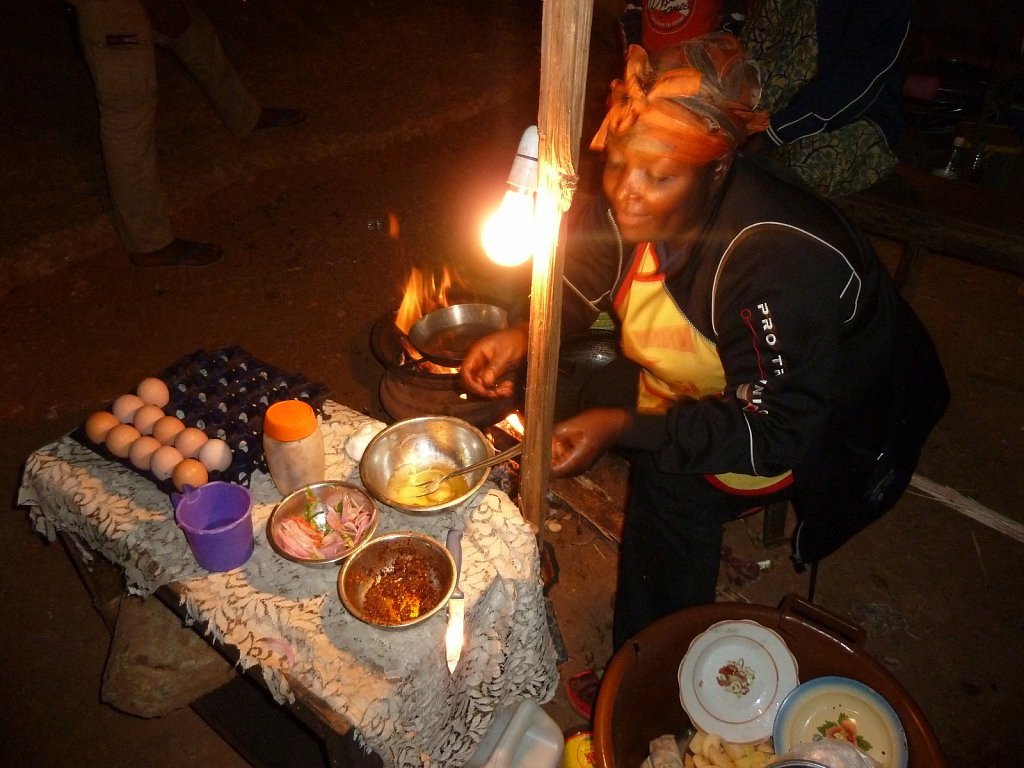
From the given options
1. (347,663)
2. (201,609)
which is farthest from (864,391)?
(201,609)

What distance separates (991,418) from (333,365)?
4.66 meters

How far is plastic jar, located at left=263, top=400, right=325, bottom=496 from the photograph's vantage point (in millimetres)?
2041

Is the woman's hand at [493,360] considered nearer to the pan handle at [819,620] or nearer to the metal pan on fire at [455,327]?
the metal pan on fire at [455,327]

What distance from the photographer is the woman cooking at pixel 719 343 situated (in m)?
2.05

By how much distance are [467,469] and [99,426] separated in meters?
1.35

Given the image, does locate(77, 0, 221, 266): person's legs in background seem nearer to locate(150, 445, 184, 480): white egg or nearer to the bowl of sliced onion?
locate(150, 445, 184, 480): white egg

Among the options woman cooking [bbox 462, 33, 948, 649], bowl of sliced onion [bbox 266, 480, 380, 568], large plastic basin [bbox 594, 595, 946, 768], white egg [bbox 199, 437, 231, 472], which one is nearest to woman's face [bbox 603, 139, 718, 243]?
woman cooking [bbox 462, 33, 948, 649]

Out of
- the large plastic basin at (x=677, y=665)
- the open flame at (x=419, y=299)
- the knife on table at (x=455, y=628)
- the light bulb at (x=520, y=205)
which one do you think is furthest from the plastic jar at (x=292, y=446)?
the open flame at (x=419, y=299)

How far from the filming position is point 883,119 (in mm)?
4508

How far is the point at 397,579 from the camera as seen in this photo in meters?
2.01

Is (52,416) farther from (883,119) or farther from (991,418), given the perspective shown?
(991,418)

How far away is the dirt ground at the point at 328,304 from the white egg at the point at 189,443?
60.6 inches

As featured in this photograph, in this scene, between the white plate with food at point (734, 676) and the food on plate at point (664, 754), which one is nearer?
the food on plate at point (664, 754)

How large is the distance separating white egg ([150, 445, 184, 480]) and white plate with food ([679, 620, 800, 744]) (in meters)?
1.97
